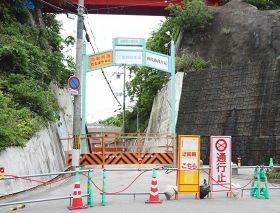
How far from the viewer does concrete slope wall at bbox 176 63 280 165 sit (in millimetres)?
22000

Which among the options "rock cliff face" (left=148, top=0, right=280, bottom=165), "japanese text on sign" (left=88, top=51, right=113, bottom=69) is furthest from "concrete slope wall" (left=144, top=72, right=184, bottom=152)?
"japanese text on sign" (left=88, top=51, right=113, bottom=69)

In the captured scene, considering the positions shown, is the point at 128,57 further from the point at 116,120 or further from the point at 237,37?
the point at 116,120

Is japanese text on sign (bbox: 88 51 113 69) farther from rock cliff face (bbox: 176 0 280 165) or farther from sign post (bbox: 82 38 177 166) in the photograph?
rock cliff face (bbox: 176 0 280 165)

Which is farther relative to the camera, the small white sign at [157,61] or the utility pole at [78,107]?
the small white sign at [157,61]

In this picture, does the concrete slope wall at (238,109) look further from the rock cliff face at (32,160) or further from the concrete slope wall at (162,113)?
the rock cliff face at (32,160)

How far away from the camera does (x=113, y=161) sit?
2170cm

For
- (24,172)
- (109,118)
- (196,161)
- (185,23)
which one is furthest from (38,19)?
(109,118)

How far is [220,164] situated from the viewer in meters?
11.8

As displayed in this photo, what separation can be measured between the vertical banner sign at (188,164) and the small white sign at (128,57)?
12.0 metres

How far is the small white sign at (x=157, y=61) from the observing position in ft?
76.8

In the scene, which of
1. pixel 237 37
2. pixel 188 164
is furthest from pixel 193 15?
pixel 188 164

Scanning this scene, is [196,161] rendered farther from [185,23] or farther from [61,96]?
[185,23]

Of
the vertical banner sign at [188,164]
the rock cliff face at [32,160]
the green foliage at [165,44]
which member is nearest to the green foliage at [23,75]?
the rock cliff face at [32,160]

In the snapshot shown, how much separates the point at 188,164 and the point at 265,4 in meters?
27.4
